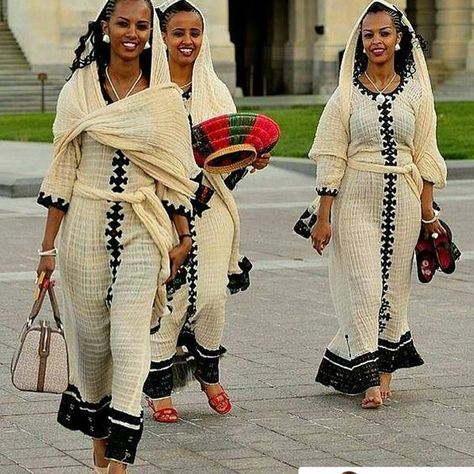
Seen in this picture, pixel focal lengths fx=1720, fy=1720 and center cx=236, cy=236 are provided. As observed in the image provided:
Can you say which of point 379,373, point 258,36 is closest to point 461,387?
point 379,373

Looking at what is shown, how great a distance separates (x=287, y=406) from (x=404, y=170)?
4.12ft

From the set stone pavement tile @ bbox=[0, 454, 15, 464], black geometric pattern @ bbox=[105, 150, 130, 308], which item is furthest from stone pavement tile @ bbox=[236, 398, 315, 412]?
black geometric pattern @ bbox=[105, 150, 130, 308]

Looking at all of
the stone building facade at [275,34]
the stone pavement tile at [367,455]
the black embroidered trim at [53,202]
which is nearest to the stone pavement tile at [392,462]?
the stone pavement tile at [367,455]

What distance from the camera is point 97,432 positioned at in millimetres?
6664

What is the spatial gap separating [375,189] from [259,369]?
1.43m

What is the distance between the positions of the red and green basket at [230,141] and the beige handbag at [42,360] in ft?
5.06

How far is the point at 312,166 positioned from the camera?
68.3ft

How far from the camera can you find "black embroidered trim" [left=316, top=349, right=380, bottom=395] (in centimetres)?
820

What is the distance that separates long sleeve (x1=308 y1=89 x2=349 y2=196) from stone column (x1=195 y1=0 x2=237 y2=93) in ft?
107

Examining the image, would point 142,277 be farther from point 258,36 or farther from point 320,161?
point 258,36

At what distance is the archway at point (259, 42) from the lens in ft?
155

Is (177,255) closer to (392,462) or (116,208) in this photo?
(116,208)

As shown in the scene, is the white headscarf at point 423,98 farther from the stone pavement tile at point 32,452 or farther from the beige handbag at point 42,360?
the beige handbag at point 42,360

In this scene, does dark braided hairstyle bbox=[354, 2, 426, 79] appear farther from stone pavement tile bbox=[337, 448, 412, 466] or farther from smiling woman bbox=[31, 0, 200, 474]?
stone pavement tile bbox=[337, 448, 412, 466]
